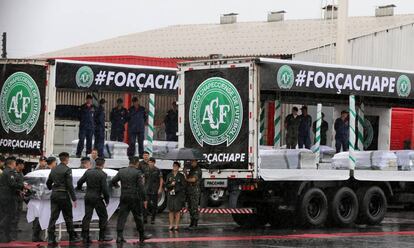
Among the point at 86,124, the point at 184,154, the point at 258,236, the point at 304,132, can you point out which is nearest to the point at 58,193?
the point at 184,154

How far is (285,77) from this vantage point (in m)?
21.5

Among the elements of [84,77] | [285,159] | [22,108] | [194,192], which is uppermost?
[84,77]

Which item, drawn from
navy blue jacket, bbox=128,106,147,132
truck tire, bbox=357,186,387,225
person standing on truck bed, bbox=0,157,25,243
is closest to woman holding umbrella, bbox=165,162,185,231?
person standing on truck bed, bbox=0,157,25,243

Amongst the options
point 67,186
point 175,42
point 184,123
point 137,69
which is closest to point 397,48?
point 175,42

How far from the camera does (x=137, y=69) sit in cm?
2581

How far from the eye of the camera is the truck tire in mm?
23359

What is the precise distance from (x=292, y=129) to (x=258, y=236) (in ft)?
15.5

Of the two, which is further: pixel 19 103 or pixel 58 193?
pixel 19 103

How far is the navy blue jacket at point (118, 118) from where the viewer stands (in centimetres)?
2659

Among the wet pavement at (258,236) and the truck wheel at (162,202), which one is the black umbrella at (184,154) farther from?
the truck wheel at (162,202)

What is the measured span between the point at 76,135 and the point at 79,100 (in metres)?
6.01

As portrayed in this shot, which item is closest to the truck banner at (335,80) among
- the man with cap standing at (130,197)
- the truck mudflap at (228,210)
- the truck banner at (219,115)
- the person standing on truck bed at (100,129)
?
the truck banner at (219,115)

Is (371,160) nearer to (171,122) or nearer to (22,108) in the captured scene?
(171,122)

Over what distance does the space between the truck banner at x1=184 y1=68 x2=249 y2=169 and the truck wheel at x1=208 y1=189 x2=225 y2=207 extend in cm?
54
